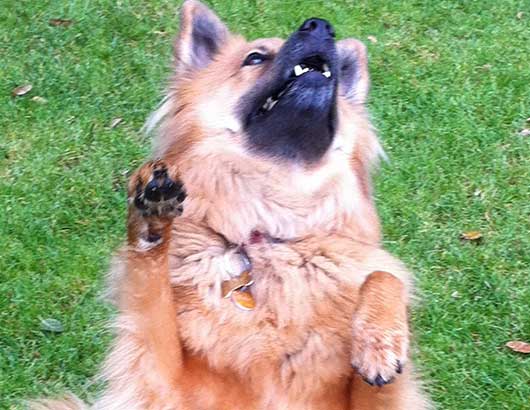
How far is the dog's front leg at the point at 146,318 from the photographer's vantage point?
2762 millimetres

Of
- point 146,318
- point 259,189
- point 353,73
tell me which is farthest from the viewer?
point 353,73

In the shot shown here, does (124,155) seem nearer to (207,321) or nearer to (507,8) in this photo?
(207,321)

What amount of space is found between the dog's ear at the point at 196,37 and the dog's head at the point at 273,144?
0.04 metres

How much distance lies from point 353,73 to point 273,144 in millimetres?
728

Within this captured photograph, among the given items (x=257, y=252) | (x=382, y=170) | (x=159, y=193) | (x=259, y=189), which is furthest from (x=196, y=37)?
(x=382, y=170)

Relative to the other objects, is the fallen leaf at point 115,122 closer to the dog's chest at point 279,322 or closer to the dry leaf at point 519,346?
the dog's chest at point 279,322

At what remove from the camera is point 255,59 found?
11.7 feet

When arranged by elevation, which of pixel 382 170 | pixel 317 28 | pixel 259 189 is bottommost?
pixel 382 170

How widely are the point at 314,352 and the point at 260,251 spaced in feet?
1.54

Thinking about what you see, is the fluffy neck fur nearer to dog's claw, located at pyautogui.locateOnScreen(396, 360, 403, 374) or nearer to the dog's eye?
the dog's eye

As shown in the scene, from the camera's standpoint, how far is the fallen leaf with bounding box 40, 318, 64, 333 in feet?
13.5

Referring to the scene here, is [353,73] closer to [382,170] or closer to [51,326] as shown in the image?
[382,170]

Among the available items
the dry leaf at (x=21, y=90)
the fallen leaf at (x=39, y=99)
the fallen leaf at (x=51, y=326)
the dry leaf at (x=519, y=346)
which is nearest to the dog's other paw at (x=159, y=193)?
the fallen leaf at (x=51, y=326)

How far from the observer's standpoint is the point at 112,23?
651cm
